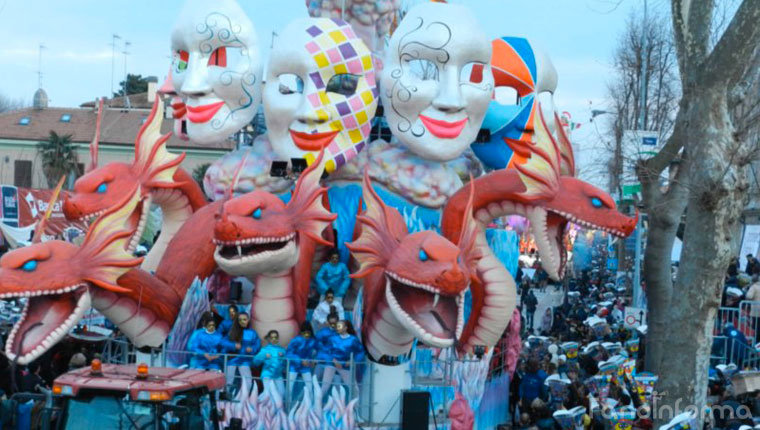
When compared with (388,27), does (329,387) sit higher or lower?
lower

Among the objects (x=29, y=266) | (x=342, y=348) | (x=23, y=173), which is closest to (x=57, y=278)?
(x=29, y=266)

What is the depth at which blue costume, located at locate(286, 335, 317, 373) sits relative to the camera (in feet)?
46.7

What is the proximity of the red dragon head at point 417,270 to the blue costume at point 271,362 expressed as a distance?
148cm

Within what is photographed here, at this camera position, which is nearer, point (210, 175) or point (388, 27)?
point (210, 175)

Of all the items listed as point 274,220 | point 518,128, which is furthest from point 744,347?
point 274,220

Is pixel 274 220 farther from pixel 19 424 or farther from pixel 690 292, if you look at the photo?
pixel 690 292

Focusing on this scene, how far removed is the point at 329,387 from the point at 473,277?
2.42m

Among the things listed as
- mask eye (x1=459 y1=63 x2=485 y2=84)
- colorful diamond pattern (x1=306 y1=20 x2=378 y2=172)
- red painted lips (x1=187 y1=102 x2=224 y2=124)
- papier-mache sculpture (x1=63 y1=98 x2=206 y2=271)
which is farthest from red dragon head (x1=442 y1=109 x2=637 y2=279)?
papier-mache sculpture (x1=63 y1=98 x2=206 y2=271)

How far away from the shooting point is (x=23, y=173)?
49.6m

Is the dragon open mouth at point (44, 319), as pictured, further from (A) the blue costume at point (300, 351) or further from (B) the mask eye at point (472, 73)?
(B) the mask eye at point (472, 73)

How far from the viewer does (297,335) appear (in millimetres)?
15016

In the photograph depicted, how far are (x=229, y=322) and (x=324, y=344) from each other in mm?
1773

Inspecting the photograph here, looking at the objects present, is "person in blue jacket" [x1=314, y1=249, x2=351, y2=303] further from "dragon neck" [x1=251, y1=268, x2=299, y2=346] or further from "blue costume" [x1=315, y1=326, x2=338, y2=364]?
"blue costume" [x1=315, y1=326, x2=338, y2=364]

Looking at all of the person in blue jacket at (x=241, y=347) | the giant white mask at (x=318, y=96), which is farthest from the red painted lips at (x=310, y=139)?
the person in blue jacket at (x=241, y=347)
